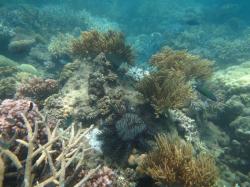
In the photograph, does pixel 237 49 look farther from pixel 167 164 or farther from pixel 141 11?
pixel 167 164

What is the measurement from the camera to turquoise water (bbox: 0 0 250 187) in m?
3.90

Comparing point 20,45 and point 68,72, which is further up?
point 20,45

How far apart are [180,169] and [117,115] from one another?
198 cm

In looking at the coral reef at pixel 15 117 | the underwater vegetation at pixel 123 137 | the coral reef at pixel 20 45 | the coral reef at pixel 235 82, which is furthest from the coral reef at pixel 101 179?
the coral reef at pixel 20 45

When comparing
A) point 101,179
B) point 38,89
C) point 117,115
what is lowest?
point 101,179

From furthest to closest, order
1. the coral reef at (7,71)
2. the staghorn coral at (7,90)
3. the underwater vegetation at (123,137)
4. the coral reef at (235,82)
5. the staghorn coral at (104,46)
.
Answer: the coral reef at (7,71)
the coral reef at (235,82)
the staghorn coral at (7,90)
the staghorn coral at (104,46)
the underwater vegetation at (123,137)

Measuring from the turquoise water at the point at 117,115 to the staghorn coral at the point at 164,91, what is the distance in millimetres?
21

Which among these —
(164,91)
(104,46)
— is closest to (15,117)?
(164,91)

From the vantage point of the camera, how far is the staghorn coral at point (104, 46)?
8148 mm

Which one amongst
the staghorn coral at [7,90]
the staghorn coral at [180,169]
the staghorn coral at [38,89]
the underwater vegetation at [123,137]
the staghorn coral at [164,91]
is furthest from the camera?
the staghorn coral at [7,90]

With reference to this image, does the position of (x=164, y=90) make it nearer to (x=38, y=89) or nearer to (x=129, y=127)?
(x=129, y=127)

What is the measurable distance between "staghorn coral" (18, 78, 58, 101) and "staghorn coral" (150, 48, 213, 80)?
2874 millimetres

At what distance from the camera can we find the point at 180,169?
433 cm

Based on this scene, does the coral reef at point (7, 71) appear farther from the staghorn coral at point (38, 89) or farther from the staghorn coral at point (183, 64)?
the staghorn coral at point (183, 64)
